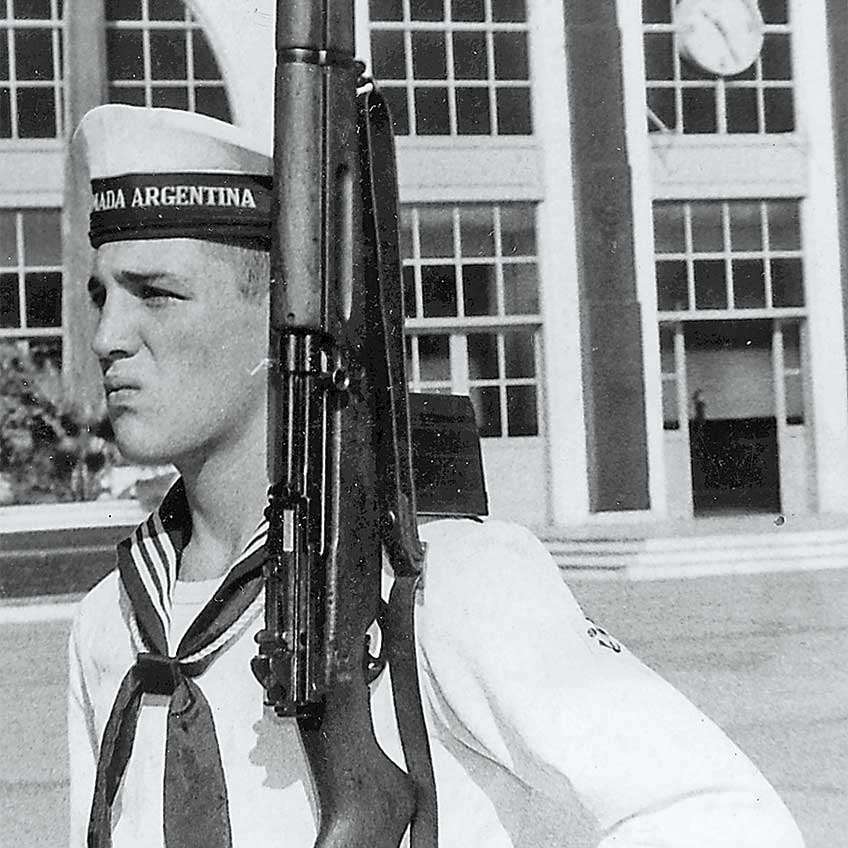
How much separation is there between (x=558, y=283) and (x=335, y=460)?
0.73 meters

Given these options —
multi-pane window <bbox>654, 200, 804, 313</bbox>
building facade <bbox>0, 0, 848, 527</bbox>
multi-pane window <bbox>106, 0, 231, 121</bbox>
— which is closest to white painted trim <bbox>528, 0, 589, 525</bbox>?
building facade <bbox>0, 0, 848, 527</bbox>

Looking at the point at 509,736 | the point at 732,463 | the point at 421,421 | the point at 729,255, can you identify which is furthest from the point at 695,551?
the point at 509,736

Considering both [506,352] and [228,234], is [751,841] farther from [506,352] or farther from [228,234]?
[506,352]

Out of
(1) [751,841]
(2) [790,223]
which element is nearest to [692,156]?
(2) [790,223]

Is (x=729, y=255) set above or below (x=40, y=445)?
above

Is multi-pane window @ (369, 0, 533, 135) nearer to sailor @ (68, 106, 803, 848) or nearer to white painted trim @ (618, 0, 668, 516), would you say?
white painted trim @ (618, 0, 668, 516)

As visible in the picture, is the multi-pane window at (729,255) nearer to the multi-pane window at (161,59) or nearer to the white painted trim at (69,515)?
the multi-pane window at (161,59)

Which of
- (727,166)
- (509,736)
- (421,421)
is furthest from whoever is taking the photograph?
(727,166)

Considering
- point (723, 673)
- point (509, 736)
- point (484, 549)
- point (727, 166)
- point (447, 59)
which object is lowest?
point (723, 673)

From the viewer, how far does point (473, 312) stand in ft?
4.52

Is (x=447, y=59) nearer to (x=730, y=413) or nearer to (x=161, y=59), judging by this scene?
(x=161, y=59)

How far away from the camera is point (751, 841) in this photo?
706mm

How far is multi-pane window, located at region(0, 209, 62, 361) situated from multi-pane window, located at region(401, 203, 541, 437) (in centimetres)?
38

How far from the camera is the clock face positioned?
1.43m
